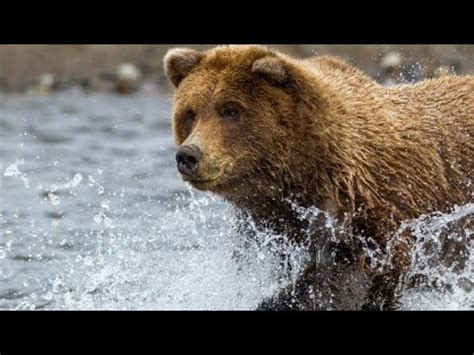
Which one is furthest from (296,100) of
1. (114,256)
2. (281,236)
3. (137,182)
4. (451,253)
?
(137,182)

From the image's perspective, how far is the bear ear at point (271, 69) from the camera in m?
6.13

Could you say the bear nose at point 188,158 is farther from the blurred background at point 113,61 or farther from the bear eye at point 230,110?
the blurred background at point 113,61

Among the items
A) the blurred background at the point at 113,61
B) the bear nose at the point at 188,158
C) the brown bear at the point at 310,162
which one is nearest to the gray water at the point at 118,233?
the brown bear at the point at 310,162

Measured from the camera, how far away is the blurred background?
56.2ft

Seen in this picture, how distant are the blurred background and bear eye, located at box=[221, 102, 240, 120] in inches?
431

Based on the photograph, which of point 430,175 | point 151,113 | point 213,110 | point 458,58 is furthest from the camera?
point 458,58

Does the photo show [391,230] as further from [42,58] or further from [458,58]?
[42,58]

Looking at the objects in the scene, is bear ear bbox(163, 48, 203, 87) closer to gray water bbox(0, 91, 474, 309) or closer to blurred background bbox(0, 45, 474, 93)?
gray water bbox(0, 91, 474, 309)

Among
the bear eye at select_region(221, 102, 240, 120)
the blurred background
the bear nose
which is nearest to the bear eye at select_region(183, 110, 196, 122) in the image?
the bear eye at select_region(221, 102, 240, 120)

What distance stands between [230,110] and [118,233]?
3220 mm

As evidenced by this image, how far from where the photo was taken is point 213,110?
6176mm

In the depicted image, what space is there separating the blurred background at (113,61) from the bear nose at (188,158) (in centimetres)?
1128

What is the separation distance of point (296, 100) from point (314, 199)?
58cm

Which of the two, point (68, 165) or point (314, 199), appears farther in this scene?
point (68, 165)
